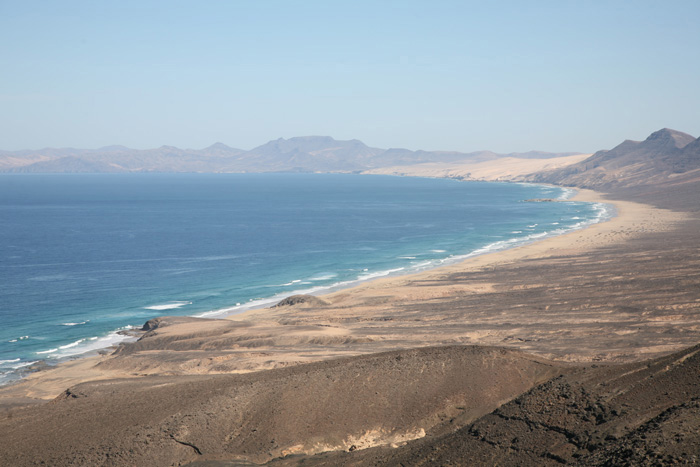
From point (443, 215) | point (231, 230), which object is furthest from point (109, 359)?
point (443, 215)

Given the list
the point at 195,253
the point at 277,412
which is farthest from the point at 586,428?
the point at 195,253

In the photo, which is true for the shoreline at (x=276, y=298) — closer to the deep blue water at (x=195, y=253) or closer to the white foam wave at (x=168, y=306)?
the deep blue water at (x=195, y=253)

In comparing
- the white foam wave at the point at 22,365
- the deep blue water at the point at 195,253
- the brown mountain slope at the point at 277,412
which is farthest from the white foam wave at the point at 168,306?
the brown mountain slope at the point at 277,412

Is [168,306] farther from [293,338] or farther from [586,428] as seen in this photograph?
→ [586,428]

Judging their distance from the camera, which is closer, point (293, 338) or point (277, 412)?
point (277, 412)

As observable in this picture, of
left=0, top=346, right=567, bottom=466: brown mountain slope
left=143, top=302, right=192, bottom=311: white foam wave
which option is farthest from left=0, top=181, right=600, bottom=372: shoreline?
left=0, top=346, right=567, bottom=466: brown mountain slope

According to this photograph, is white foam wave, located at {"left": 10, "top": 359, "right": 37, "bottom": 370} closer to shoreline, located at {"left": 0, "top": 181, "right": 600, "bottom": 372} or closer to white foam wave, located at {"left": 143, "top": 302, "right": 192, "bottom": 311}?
shoreline, located at {"left": 0, "top": 181, "right": 600, "bottom": 372}
